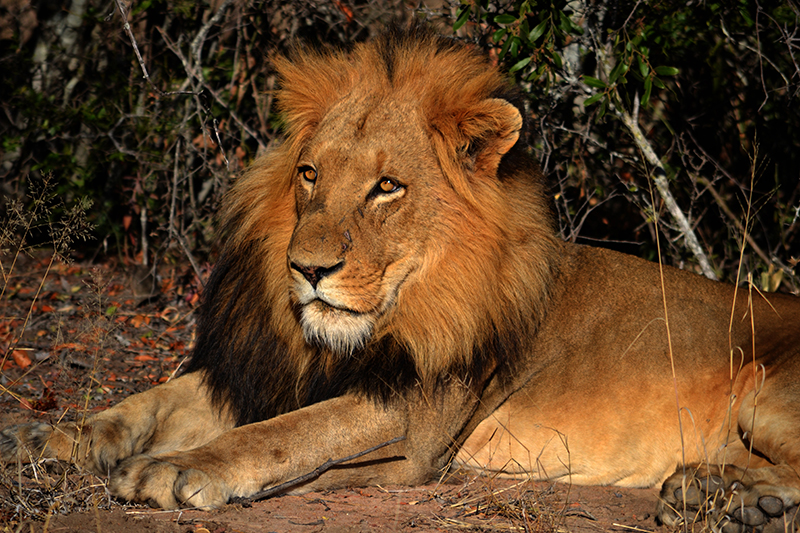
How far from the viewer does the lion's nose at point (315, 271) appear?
3.02 m

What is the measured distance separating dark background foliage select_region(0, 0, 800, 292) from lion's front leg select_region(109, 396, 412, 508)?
9.49 ft

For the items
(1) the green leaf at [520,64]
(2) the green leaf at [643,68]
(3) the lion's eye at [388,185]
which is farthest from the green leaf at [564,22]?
(3) the lion's eye at [388,185]

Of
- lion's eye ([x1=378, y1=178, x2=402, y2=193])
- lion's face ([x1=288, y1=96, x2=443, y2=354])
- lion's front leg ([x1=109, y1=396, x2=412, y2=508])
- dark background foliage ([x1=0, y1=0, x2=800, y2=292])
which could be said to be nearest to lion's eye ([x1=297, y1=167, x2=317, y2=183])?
lion's face ([x1=288, y1=96, x2=443, y2=354])

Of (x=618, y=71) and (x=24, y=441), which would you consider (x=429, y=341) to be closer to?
(x=24, y=441)

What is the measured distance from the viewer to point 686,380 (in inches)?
147

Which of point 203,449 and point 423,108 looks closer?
point 203,449

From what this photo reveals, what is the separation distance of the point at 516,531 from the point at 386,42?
205 cm

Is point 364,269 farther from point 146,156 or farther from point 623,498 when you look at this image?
point 146,156

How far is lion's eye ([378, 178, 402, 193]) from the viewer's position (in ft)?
10.8

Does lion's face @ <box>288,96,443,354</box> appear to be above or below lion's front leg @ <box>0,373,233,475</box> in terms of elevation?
above

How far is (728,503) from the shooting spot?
2.96 m

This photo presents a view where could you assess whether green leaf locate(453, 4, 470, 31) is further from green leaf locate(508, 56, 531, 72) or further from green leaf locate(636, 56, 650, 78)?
green leaf locate(636, 56, 650, 78)

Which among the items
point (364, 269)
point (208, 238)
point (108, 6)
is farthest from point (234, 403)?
point (108, 6)

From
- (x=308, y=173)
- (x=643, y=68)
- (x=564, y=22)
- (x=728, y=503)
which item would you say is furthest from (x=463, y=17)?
(x=728, y=503)
